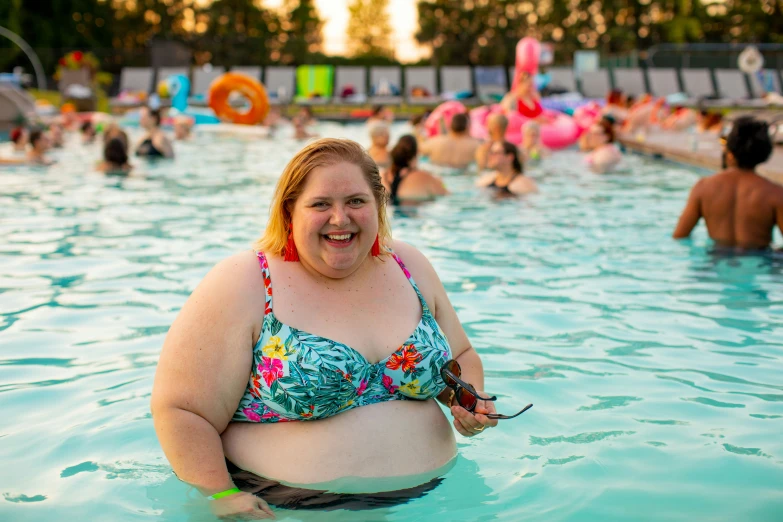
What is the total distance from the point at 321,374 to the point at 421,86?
28.7 m

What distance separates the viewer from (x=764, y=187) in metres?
6.53

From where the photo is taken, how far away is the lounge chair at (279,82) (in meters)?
30.1

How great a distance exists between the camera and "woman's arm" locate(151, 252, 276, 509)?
2.48 m

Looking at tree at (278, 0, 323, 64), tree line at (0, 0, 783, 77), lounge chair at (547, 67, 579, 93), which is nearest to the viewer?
lounge chair at (547, 67, 579, 93)

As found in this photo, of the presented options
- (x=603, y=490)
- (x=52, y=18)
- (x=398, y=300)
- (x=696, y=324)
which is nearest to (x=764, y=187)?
(x=696, y=324)

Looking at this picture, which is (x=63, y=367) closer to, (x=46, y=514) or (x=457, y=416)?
(x=46, y=514)

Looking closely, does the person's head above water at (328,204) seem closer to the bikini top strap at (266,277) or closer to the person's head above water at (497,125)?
the bikini top strap at (266,277)

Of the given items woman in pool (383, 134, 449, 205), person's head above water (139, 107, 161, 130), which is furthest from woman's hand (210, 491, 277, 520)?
person's head above water (139, 107, 161, 130)

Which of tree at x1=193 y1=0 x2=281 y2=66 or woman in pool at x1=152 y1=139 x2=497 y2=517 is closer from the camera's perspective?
woman in pool at x1=152 y1=139 x2=497 y2=517

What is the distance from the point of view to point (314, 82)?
30891 millimetres

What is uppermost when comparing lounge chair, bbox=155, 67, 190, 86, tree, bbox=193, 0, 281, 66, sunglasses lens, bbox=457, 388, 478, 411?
tree, bbox=193, 0, 281, 66

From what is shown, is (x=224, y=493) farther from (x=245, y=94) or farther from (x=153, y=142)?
(x=245, y=94)

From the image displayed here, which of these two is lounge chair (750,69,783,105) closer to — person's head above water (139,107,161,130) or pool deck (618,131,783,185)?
pool deck (618,131,783,185)

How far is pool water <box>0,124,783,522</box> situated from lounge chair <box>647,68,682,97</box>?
860 inches
